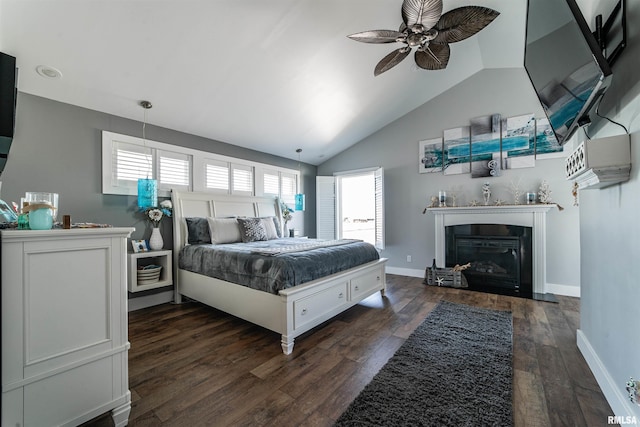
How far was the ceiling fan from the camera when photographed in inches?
70.7

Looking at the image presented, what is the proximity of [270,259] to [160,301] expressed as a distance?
2.14m

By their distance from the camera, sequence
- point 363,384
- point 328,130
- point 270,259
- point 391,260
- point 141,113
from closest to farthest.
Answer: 1. point 363,384
2. point 270,259
3. point 141,113
4. point 328,130
5. point 391,260

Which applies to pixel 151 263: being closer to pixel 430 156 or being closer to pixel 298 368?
pixel 298 368

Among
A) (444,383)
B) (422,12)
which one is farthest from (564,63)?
(444,383)

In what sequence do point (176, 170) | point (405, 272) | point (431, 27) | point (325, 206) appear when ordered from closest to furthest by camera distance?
point (431, 27) < point (176, 170) < point (405, 272) < point (325, 206)

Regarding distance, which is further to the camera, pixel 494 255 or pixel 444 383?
pixel 494 255

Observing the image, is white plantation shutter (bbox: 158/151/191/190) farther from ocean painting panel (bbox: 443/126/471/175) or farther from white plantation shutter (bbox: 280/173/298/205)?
ocean painting panel (bbox: 443/126/471/175)

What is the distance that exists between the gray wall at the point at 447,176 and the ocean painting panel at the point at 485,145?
11 cm

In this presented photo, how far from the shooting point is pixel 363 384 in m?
1.69

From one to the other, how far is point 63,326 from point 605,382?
3.06m

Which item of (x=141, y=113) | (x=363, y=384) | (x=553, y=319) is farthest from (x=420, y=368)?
(x=141, y=113)

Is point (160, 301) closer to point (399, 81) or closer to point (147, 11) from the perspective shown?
point (147, 11)

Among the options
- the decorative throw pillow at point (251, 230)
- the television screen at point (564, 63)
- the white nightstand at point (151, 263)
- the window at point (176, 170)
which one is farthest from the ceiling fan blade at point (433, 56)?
the white nightstand at point (151, 263)

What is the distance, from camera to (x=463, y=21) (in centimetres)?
190
